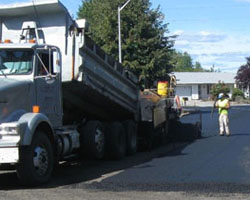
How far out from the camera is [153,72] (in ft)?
121

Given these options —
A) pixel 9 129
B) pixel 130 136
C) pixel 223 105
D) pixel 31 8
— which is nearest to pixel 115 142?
pixel 130 136

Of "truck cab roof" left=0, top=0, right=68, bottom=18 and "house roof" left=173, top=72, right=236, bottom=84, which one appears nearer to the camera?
"truck cab roof" left=0, top=0, right=68, bottom=18

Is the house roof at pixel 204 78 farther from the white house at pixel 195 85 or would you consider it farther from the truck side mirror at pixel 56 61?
the truck side mirror at pixel 56 61

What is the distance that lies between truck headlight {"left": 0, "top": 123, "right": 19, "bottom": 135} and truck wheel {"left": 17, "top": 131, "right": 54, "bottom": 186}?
1.27 ft

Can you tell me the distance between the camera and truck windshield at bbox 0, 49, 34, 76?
33.8 feet

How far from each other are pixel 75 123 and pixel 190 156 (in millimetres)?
3137

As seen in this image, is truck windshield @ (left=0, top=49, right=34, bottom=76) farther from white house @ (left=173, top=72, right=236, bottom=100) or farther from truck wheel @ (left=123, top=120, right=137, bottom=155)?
white house @ (left=173, top=72, right=236, bottom=100)

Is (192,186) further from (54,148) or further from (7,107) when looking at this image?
(7,107)

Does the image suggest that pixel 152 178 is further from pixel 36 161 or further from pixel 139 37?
pixel 139 37

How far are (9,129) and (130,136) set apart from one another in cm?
609

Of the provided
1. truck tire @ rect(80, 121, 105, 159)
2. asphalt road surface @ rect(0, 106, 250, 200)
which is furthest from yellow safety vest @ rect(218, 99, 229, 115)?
truck tire @ rect(80, 121, 105, 159)

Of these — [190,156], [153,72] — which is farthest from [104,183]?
[153,72]

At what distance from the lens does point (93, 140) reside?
12.6m

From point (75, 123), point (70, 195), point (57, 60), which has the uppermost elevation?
point (57, 60)
